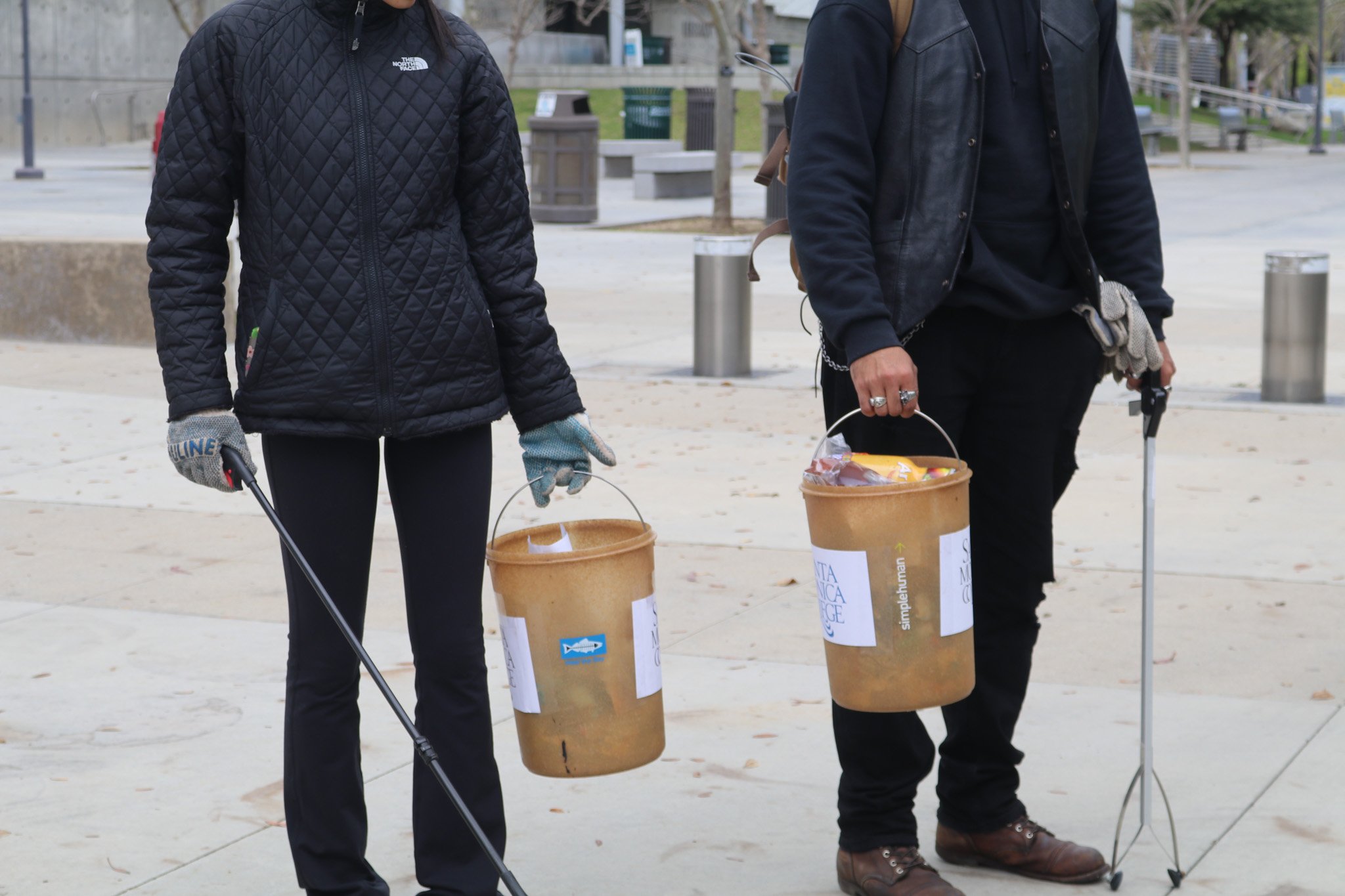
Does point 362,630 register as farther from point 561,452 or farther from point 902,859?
point 902,859

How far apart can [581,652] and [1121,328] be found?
125 centimetres

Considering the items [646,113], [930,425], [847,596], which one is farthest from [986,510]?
[646,113]

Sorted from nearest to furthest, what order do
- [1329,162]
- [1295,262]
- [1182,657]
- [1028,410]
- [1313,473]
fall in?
Result: [1028,410] → [1182,657] → [1313,473] → [1295,262] → [1329,162]

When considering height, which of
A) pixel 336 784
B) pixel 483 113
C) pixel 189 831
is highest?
pixel 483 113

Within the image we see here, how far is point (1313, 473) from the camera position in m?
7.67

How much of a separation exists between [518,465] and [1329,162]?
3317 cm

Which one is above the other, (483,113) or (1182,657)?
(483,113)

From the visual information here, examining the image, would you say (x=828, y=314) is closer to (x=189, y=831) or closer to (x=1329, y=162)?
(x=189, y=831)

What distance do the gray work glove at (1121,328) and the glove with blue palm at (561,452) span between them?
987mm

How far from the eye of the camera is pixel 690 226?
21516 mm

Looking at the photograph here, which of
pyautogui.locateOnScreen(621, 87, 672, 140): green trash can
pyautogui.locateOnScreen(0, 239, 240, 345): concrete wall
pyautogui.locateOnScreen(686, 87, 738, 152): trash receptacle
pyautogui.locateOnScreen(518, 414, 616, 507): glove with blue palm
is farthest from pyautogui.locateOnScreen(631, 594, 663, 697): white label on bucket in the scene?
pyautogui.locateOnScreen(621, 87, 672, 140): green trash can

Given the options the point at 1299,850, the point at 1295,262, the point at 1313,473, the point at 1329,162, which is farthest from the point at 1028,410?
the point at 1329,162

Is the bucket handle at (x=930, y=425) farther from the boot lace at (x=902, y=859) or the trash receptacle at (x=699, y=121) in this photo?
the trash receptacle at (x=699, y=121)

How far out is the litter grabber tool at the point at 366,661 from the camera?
9.73ft
